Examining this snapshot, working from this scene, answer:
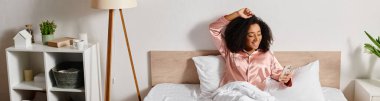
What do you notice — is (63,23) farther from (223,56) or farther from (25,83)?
(223,56)

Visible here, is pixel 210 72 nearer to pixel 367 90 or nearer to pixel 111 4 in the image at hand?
pixel 111 4

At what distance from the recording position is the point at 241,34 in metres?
2.67

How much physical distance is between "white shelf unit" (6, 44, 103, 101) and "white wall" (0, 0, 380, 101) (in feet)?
0.53

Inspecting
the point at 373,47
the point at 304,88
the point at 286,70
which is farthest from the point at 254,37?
the point at 373,47

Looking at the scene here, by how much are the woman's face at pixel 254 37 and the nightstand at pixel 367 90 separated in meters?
0.68

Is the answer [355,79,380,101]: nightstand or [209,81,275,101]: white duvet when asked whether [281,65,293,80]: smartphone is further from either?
[355,79,380,101]: nightstand

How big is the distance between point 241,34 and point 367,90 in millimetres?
790

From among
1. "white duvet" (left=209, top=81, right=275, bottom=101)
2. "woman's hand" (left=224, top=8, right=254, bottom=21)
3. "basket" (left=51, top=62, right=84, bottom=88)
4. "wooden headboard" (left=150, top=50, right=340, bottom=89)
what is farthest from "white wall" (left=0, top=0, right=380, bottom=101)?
"white duvet" (left=209, top=81, right=275, bottom=101)

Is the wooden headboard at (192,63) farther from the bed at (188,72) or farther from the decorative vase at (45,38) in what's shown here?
the decorative vase at (45,38)

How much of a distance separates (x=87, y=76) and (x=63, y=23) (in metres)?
0.44

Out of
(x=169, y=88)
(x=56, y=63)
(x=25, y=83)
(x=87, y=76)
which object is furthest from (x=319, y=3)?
(x=25, y=83)

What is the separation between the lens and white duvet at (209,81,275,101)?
8.02 ft

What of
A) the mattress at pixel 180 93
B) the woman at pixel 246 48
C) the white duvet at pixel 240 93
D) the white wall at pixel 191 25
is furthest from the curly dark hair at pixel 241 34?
the mattress at pixel 180 93

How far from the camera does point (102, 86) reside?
10.4ft
